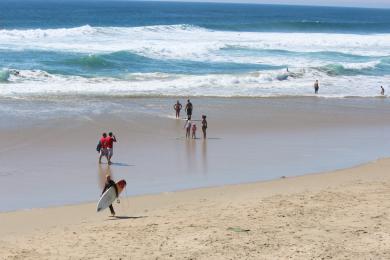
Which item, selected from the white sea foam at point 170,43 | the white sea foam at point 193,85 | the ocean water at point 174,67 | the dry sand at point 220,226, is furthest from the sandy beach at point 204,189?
the white sea foam at point 170,43

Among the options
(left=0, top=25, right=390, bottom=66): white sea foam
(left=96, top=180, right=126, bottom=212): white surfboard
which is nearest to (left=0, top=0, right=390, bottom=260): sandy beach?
(left=96, top=180, right=126, bottom=212): white surfboard

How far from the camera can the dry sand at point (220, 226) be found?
402 inches

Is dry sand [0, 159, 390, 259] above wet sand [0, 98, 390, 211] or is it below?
below

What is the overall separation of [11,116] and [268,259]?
15.2m

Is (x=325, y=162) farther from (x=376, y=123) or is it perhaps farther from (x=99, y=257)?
(x=99, y=257)

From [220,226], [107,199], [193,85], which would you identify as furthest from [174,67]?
[220,226]

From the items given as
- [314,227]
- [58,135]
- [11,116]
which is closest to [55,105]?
[11,116]

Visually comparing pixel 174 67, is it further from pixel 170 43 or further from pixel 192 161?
pixel 192 161

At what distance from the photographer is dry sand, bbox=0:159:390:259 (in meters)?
10.2

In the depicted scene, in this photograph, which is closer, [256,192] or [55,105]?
[256,192]

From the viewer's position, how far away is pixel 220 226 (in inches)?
449

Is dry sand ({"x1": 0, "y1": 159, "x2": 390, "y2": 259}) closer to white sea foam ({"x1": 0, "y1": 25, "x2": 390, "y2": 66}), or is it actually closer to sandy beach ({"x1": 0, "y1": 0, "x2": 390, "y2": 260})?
sandy beach ({"x1": 0, "y1": 0, "x2": 390, "y2": 260})

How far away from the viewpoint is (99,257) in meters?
10.0

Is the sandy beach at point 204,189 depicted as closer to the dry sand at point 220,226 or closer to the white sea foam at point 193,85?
the dry sand at point 220,226
